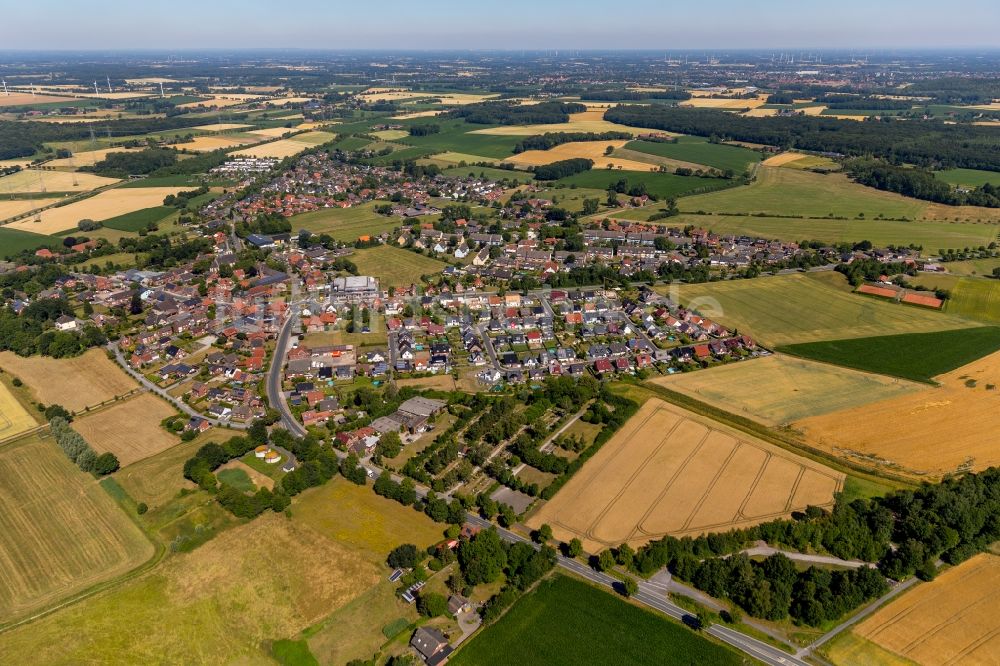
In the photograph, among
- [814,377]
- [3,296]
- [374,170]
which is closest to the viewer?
[814,377]

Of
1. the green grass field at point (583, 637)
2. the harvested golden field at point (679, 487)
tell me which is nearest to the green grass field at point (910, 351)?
the harvested golden field at point (679, 487)

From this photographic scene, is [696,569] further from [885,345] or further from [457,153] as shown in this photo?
[457,153]

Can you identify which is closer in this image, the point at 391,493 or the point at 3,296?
the point at 391,493

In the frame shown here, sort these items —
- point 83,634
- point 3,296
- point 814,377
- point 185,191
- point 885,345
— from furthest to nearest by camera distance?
point 185,191, point 3,296, point 885,345, point 814,377, point 83,634

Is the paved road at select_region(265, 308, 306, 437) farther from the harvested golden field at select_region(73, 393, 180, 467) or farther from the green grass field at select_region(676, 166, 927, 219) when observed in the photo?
the green grass field at select_region(676, 166, 927, 219)

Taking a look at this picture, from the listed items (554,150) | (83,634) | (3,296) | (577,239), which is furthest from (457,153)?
(83,634)

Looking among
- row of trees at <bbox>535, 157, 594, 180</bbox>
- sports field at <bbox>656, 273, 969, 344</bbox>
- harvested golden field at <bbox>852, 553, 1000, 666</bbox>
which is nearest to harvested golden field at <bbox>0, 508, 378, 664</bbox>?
harvested golden field at <bbox>852, 553, 1000, 666</bbox>

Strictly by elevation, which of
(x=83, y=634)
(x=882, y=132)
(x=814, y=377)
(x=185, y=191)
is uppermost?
(x=882, y=132)

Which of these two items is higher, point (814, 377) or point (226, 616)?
point (814, 377)
